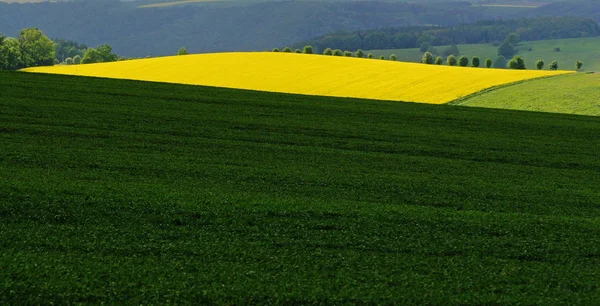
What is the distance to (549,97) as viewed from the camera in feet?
106

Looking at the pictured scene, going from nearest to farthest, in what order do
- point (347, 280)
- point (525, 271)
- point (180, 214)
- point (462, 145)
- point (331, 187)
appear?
point (347, 280) → point (525, 271) → point (180, 214) → point (331, 187) → point (462, 145)

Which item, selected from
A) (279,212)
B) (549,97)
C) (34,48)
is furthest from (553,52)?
(279,212)

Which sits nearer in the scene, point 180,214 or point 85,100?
point 180,214

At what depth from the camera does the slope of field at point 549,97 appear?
2996 centimetres

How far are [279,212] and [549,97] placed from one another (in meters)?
26.5

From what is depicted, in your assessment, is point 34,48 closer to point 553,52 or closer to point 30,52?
point 30,52

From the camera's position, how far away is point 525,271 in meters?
7.43

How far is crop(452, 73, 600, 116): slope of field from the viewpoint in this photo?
1180 inches

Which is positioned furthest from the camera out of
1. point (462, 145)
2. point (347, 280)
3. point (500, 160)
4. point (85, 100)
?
point (85, 100)

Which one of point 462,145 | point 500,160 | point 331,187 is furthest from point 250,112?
point 331,187

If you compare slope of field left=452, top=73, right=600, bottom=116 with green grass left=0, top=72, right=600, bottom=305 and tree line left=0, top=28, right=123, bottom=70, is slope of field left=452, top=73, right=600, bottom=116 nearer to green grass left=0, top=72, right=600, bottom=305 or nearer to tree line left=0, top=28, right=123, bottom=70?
green grass left=0, top=72, right=600, bottom=305

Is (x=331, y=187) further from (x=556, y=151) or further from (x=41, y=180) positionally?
(x=556, y=151)

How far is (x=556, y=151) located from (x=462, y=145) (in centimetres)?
227

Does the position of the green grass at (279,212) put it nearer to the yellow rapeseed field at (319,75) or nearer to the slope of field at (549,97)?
the slope of field at (549,97)
